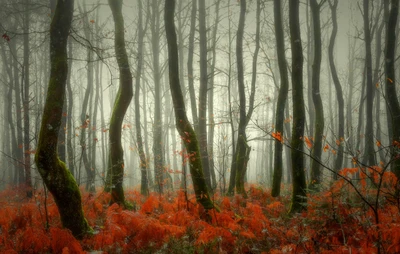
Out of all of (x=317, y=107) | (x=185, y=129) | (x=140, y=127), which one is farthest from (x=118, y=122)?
(x=317, y=107)

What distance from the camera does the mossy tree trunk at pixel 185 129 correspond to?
19.3ft

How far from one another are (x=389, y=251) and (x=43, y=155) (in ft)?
17.6

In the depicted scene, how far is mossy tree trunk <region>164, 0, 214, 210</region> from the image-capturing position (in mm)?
5871

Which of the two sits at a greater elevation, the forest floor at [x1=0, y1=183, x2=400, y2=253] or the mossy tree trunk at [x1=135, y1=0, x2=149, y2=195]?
the mossy tree trunk at [x1=135, y1=0, x2=149, y2=195]

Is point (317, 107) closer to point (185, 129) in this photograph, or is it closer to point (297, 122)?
point (297, 122)

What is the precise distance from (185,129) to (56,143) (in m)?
2.67


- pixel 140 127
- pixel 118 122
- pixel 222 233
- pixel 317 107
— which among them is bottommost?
pixel 222 233

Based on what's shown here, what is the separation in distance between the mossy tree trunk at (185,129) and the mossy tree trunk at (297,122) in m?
2.08

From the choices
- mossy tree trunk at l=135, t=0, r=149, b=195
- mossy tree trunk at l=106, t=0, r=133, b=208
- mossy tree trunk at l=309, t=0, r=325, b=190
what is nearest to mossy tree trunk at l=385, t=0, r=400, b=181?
mossy tree trunk at l=309, t=0, r=325, b=190

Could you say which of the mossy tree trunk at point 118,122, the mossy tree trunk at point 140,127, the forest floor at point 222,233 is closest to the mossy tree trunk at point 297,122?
the forest floor at point 222,233

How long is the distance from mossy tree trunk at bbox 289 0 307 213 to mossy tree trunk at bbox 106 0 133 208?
4355mm

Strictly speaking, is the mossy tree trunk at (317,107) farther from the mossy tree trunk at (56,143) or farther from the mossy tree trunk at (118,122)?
the mossy tree trunk at (56,143)

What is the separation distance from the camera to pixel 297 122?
6.08m

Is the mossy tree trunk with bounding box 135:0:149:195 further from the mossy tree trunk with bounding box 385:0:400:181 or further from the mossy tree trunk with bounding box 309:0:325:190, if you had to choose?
the mossy tree trunk with bounding box 385:0:400:181
